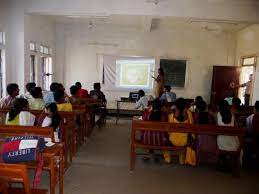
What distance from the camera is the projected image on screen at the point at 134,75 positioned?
898cm

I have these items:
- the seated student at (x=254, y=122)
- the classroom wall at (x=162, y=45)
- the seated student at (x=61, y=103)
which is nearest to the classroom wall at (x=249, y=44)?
the classroom wall at (x=162, y=45)

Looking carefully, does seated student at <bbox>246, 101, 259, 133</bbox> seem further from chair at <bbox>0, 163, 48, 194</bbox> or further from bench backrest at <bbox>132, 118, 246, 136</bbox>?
chair at <bbox>0, 163, 48, 194</bbox>

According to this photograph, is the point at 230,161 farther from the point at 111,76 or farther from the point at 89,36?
the point at 89,36

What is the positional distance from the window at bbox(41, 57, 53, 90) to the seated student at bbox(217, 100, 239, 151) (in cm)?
566

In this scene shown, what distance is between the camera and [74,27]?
887 cm

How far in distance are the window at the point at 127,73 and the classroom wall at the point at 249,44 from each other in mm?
2786

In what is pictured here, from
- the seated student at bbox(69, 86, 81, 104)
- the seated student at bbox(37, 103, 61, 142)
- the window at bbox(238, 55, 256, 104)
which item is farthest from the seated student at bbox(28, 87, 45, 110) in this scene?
the window at bbox(238, 55, 256, 104)

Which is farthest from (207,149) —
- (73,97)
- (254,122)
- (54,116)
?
(73,97)

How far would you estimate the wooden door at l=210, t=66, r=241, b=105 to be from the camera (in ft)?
27.5

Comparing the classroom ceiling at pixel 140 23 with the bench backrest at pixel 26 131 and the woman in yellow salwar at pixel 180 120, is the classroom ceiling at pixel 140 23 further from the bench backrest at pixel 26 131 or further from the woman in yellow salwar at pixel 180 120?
the bench backrest at pixel 26 131

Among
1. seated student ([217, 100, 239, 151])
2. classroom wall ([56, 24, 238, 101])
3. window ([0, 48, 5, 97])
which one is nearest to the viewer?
seated student ([217, 100, 239, 151])

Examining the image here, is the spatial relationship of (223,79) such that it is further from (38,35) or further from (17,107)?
(17,107)

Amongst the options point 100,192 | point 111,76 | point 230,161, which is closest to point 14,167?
point 100,192

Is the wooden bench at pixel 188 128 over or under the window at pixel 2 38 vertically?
under
